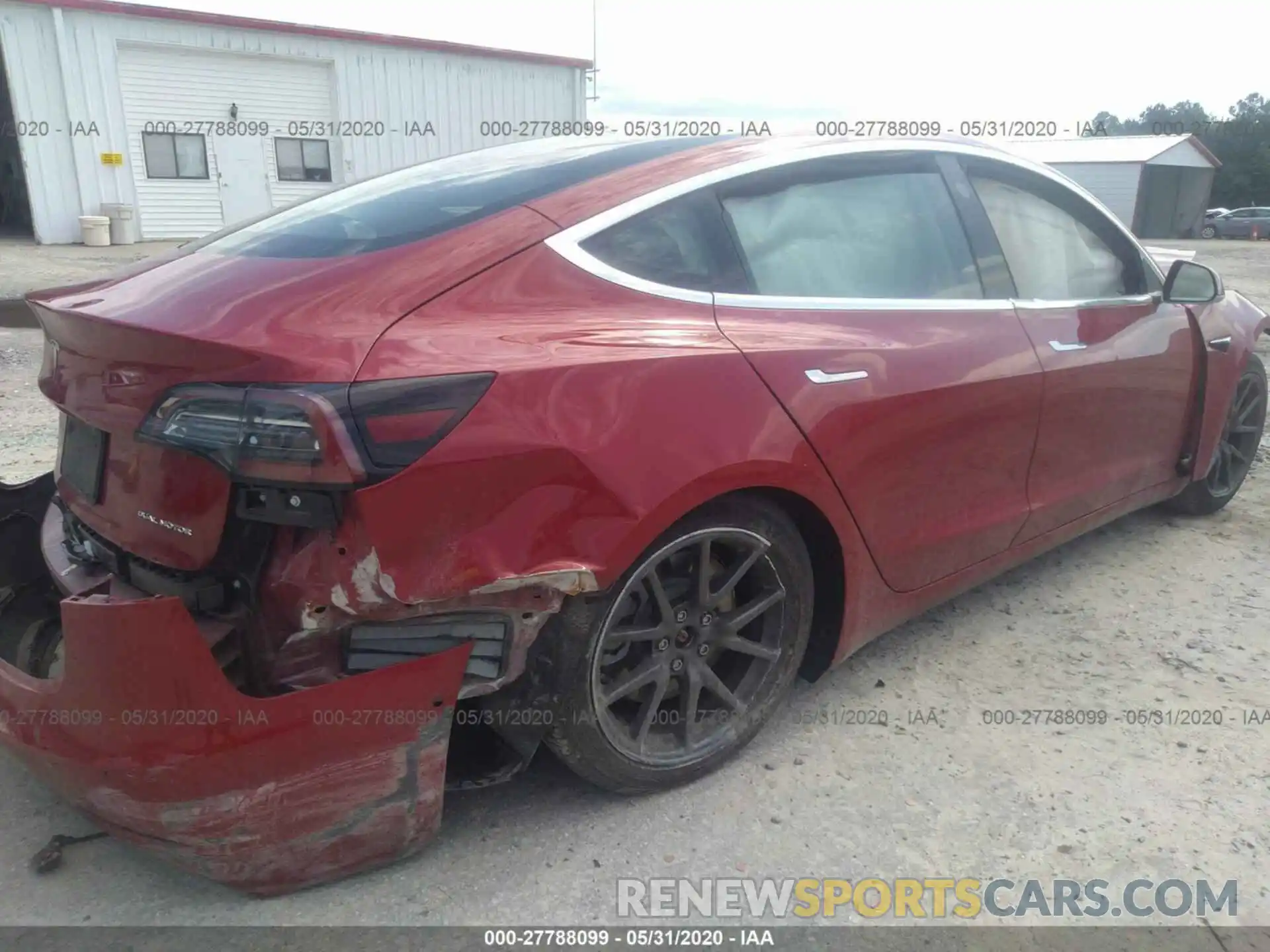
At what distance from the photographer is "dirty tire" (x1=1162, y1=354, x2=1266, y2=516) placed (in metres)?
4.29

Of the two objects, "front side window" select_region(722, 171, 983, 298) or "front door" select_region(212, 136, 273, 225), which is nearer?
"front side window" select_region(722, 171, 983, 298)

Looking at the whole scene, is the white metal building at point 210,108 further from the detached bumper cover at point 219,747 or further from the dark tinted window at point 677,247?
the detached bumper cover at point 219,747

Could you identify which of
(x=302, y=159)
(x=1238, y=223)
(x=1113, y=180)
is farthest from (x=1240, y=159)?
(x=302, y=159)

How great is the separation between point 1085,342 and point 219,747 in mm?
2900

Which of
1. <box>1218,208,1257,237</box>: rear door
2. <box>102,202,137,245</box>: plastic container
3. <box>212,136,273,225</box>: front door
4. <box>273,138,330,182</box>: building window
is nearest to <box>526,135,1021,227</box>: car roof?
<box>102,202,137,245</box>: plastic container

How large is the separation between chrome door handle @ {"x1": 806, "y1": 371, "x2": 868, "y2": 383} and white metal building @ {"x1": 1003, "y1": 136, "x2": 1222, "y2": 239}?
36.0 m

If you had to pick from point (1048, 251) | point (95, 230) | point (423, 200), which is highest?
point (423, 200)

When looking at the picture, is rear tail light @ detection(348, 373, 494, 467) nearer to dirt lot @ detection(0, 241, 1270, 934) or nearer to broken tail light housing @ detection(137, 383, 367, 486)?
broken tail light housing @ detection(137, 383, 367, 486)

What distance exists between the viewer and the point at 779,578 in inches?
97.4

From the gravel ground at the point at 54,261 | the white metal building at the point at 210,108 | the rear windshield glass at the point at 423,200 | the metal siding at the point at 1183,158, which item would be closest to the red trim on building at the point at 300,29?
the white metal building at the point at 210,108

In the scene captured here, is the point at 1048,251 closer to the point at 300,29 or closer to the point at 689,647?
the point at 689,647

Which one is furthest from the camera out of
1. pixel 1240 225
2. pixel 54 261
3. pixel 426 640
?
pixel 1240 225

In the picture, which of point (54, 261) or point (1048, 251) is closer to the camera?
point (1048, 251)

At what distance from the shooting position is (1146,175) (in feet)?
118
